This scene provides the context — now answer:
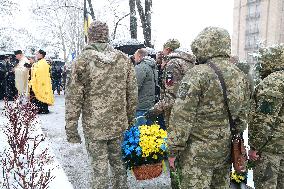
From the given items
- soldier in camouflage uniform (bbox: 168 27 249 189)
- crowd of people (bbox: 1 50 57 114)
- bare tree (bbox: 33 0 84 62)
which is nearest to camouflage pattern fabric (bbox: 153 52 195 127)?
soldier in camouflage uniform (bbox: 168 27 249 189)

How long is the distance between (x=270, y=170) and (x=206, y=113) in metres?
0.98

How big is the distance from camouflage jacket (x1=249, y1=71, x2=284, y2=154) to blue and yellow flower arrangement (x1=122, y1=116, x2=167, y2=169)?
137 centimetres

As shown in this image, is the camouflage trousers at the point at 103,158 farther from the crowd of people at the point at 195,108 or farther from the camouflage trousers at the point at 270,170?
the camouflage trousers at the point at 270,170

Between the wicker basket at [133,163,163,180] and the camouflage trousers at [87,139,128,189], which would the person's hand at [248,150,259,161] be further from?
the camouflage trousers at [87,139,128,189]

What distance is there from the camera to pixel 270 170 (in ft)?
11.8

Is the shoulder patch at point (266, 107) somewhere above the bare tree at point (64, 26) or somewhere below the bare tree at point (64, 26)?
below

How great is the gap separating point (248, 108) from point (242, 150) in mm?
377

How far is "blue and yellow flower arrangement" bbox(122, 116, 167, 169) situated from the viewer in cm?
459

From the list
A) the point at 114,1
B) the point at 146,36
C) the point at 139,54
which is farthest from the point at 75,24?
the point at 139,54

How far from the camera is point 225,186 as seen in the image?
3463mm

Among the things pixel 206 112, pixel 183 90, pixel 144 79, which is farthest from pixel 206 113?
pixel 144 79

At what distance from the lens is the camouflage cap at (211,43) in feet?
10.5

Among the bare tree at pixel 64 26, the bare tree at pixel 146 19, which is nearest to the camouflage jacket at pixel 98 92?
the bare tree at pixel 146 19

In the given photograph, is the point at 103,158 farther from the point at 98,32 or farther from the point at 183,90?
the point at 183,90
